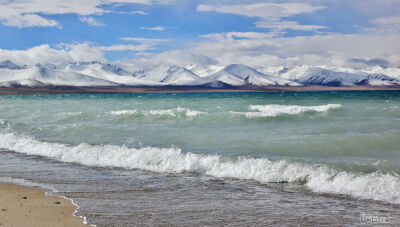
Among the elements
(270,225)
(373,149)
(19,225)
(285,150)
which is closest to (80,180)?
(19,225)

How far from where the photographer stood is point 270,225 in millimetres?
6594

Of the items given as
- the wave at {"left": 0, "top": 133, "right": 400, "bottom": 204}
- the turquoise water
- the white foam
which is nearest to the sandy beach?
the white foam

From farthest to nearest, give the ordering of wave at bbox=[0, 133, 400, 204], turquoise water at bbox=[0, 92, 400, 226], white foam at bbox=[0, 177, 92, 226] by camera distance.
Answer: turquoise water at bbox=[0, 92, 400, 226] → wave at bbox=[0, 133, 400, 204] → white foam at bbox=[0, 177, 92, 226]

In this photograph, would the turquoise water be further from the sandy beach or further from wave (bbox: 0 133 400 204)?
the sandy beach

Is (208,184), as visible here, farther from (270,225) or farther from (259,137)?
(259,137)

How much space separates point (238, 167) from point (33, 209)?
5.77 meters

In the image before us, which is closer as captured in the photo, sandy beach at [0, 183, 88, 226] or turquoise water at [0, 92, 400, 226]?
sandy beach at [0, 183, 88, 226]

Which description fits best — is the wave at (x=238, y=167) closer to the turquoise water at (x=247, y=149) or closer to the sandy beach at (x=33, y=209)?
the turquoise water at (x=247, y=149)

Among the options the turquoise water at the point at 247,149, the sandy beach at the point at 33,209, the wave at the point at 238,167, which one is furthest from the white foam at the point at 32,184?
the wave at the point at 238,167

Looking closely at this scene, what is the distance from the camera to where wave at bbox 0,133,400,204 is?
904 cm

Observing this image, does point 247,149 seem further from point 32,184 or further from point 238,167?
point 32,184

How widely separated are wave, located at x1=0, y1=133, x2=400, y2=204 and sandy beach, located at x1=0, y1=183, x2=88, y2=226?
406cm

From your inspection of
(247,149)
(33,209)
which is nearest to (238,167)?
(247,149)

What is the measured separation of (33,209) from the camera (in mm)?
7367
